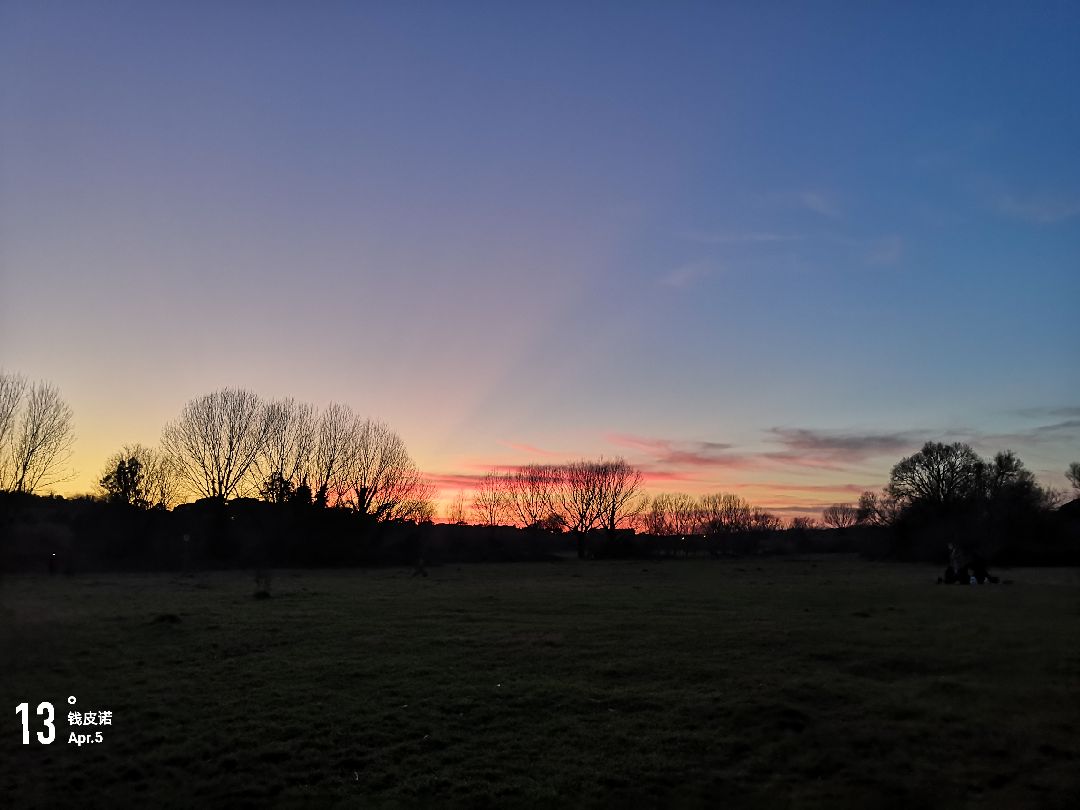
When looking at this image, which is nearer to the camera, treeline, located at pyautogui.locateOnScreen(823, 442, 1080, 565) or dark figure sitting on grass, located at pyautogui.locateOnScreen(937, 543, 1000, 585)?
dark figure sitting on grass, located at pyautogui.locateOnScreen(937, 543, 1000, 585)

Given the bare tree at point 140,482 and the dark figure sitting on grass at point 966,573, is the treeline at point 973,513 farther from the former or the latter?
the bare tree at point 140,482

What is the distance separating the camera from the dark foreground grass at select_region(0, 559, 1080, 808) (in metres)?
8.75

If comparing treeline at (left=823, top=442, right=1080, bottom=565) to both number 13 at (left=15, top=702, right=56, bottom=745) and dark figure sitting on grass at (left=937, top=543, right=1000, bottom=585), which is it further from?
number 13 at (left=15, top=702, right=56, bottom=745)

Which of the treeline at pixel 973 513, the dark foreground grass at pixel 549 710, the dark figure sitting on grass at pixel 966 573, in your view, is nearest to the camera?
the dark foreground grass at pixel 549 710

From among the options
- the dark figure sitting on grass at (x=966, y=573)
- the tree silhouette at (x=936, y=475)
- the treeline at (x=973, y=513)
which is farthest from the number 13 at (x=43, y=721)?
the tree silhouette at (x=936, y=475)

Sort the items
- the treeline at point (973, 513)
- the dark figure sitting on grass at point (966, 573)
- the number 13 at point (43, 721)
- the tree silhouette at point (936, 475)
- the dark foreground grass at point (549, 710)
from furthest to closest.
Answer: the tree silhouette at point (936, 475)
the treeline at point (973, 513)
the dark figure sitting on grass at point (966, 573)
the number 13 at point (43, 721)
the dark foreground grass at point (549, 710)

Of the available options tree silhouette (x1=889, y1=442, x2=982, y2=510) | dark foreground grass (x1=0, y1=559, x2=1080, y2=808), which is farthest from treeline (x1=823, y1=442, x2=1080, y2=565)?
dark foreground grass (x1=0, y1=559, x2=1080, y2=808)

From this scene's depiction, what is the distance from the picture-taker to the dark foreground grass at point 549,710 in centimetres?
875

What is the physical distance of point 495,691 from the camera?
1241 cm

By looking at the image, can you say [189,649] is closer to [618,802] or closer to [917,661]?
[618,802]

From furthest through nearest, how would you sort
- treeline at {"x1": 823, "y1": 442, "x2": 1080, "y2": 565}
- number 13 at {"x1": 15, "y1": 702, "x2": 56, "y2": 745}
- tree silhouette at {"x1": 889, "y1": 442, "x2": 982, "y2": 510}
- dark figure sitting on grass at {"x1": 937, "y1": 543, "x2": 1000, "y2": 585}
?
tree silhouette at {"x1": 889, "y1": 442, "x2": 982, "y2": 510} < treeline at {"x1": 823, "y1": 442, "x2": 1080, "y2": 565} < dark figure sitting on grass at {"x1": 937, "y1": 543, "x2": 1000, "y2": 585} < number 13 at {"x1": 15, "y1": 702, "x2": 56, "y2": 745}

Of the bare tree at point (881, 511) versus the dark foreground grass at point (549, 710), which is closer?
the dark foreground grass at point (549, 710)

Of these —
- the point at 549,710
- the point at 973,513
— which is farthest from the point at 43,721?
the point at 973,513

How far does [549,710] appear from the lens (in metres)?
11.5
